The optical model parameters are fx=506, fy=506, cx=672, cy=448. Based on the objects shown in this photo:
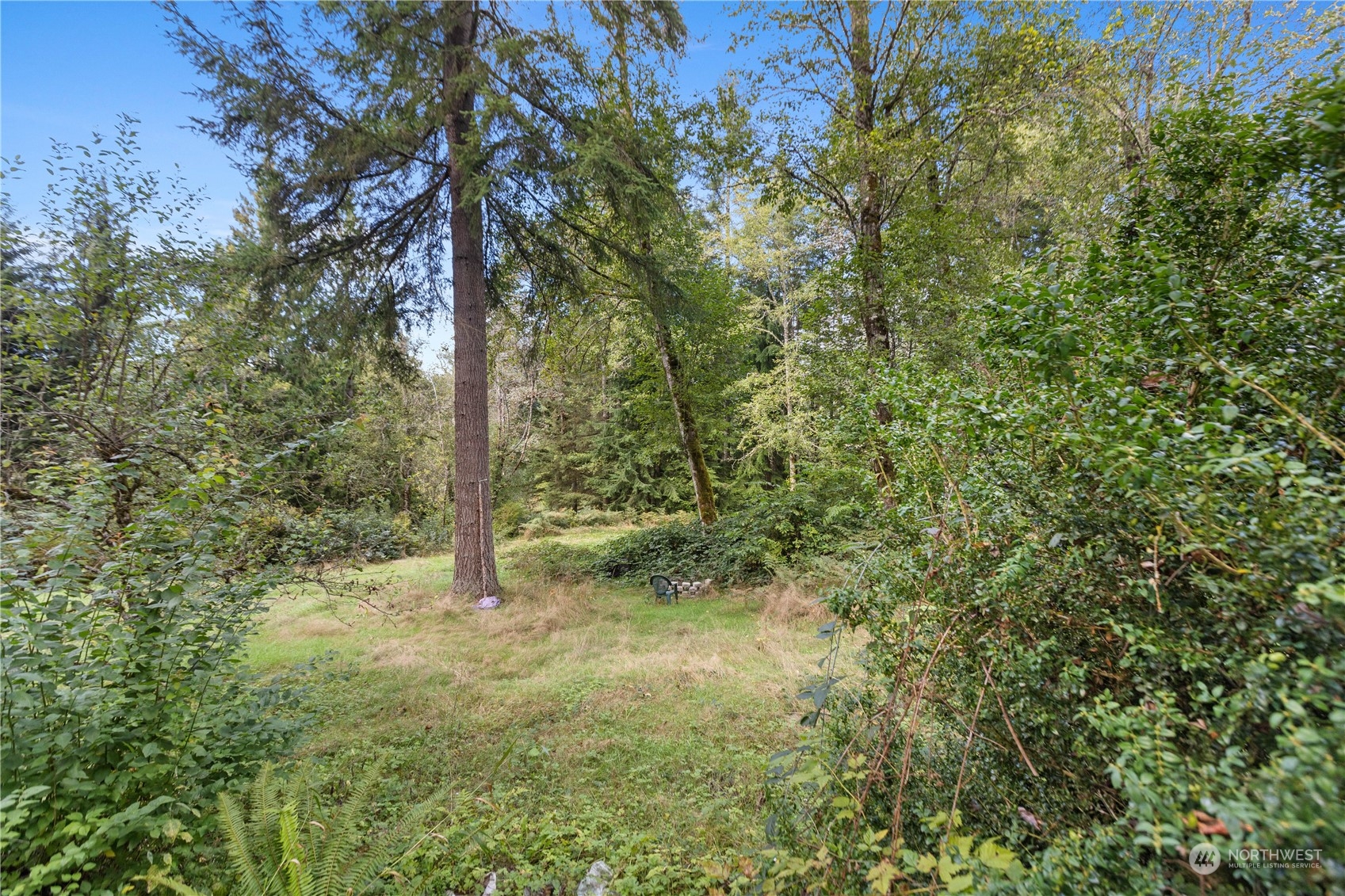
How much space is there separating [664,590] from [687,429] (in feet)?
13.5

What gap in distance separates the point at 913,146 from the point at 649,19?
468 cm

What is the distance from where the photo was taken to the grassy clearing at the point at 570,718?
2.73m

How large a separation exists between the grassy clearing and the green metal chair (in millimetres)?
567

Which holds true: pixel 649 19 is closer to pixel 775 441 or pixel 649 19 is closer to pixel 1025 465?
pixel 1025 465

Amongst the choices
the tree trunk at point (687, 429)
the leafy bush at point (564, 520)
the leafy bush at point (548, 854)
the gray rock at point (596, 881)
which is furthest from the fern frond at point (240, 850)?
the leafy bush at point (564, 520)

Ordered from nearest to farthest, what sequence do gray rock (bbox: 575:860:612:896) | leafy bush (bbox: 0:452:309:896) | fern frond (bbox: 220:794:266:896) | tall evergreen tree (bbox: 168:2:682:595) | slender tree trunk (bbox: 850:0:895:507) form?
leafy bush (bbox: 0:452:309:896)
fern frond (bbox: 220:794:266:896)
gray rock (bbox: 575:860:612:896)
tall evergreen tree (bbox: 168:2:682:595)
slender tree trunk (bbox: 850:0:895:507)

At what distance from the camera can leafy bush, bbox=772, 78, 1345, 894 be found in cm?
106

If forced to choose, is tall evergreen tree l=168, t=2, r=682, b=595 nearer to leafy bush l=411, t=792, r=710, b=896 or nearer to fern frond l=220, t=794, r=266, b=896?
leafy bush l=411, t=792, r=710, b=896

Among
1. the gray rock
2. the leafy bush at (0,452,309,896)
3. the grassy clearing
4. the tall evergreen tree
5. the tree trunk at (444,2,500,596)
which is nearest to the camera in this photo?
the leafy bush at (0,452,309,896)

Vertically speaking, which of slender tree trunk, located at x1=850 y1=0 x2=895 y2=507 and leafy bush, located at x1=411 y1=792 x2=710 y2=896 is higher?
slender tree trunk, located at x1=850 y1=0 x2=895 y2=507

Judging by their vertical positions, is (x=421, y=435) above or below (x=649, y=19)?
below

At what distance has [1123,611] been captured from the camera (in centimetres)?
147

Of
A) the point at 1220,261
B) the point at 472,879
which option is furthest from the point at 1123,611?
the point at 472,879

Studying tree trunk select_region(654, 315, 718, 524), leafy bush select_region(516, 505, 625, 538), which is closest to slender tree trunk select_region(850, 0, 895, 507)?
tree trunk select_region(654, 315, 718, 524)
